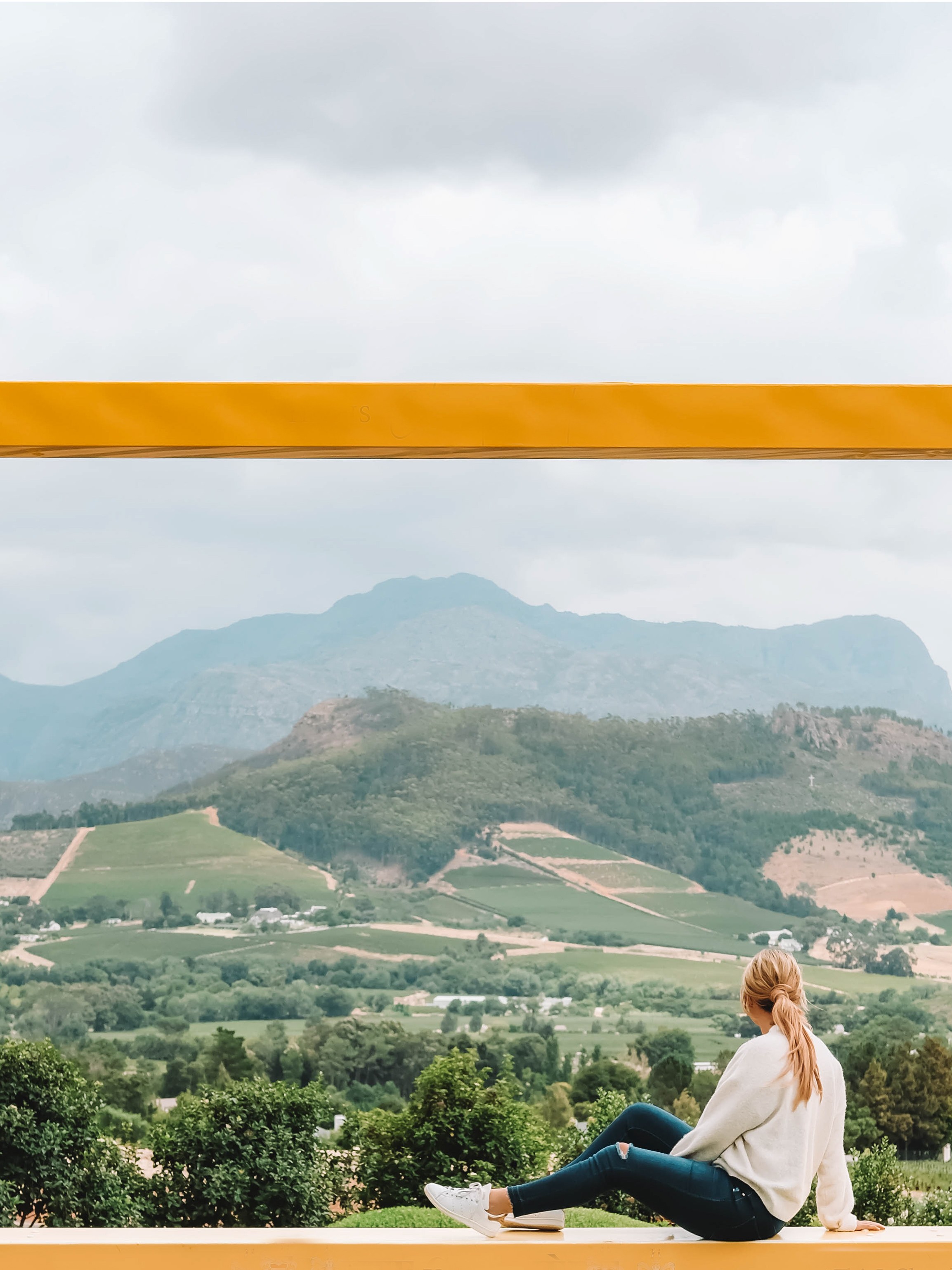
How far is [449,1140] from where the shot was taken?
23.5 ft

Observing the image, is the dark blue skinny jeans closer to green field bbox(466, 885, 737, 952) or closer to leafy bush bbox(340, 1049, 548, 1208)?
leafy bush bbox(340, 1049, 548, 1208)

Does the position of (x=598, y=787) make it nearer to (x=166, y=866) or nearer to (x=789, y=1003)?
(x=166, y=866)

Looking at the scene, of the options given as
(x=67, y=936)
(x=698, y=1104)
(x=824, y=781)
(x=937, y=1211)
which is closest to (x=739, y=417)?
(x=937, y=1211)

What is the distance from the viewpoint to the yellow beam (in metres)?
3.54

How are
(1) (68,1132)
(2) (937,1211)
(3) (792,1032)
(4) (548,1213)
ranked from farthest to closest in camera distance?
(2) (937,1211), (1) (68,1132), (4) (548,1213), (3) (792,1032)

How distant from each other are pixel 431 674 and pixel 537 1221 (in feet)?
67.3

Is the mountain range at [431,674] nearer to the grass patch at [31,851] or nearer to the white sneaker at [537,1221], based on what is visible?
the grass patch at [31,851]

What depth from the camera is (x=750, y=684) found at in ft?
72.7

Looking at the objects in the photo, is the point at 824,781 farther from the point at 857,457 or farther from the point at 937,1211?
the point at 857,457

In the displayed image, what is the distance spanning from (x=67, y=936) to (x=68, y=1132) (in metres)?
15.7

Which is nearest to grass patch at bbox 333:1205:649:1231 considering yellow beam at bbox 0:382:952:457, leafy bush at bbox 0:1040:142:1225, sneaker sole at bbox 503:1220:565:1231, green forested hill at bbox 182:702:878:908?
leafy bush at bbox 0:1040:142:1225

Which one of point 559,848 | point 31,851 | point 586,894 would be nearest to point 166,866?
point 31,851

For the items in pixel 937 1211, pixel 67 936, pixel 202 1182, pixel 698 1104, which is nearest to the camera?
pixel 202 1182
